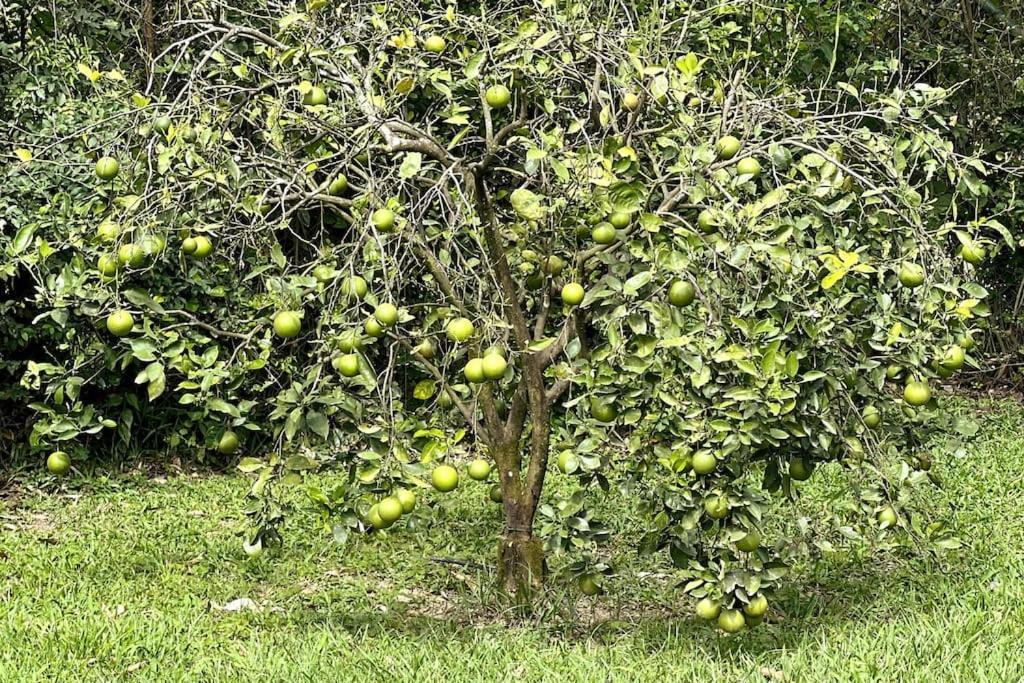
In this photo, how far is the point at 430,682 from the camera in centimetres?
292

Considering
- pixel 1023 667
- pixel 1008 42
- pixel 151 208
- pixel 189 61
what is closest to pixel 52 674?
pixel 151 208

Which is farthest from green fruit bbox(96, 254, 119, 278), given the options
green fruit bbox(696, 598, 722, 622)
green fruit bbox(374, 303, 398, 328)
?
green fruit bbox(696, 598, 722, 622)

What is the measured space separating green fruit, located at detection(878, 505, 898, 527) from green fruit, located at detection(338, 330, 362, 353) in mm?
1377

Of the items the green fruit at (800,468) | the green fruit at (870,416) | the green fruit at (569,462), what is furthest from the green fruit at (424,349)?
the green fruit at (870,416)

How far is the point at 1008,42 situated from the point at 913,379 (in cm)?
496

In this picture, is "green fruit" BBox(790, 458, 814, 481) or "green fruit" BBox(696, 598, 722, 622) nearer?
"green fruit" BBox(696, 598, 722, 622)

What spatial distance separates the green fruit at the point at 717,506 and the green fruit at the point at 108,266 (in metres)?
1.56

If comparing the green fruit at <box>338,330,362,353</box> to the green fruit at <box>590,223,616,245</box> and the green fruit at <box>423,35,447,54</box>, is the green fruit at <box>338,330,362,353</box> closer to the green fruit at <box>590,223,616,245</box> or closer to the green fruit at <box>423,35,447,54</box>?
the green fruit at <box>590,223,616,245</box>

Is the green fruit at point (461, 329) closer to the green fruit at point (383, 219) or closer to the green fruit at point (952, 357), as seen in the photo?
the green fruit at point (383, 219)

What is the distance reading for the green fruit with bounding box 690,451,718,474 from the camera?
2.74 metres

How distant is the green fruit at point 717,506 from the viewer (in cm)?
280

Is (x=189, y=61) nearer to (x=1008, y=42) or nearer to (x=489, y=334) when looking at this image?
(x=489, y=334)

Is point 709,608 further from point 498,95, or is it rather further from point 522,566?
point 498,95

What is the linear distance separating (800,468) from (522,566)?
908 millimetres
